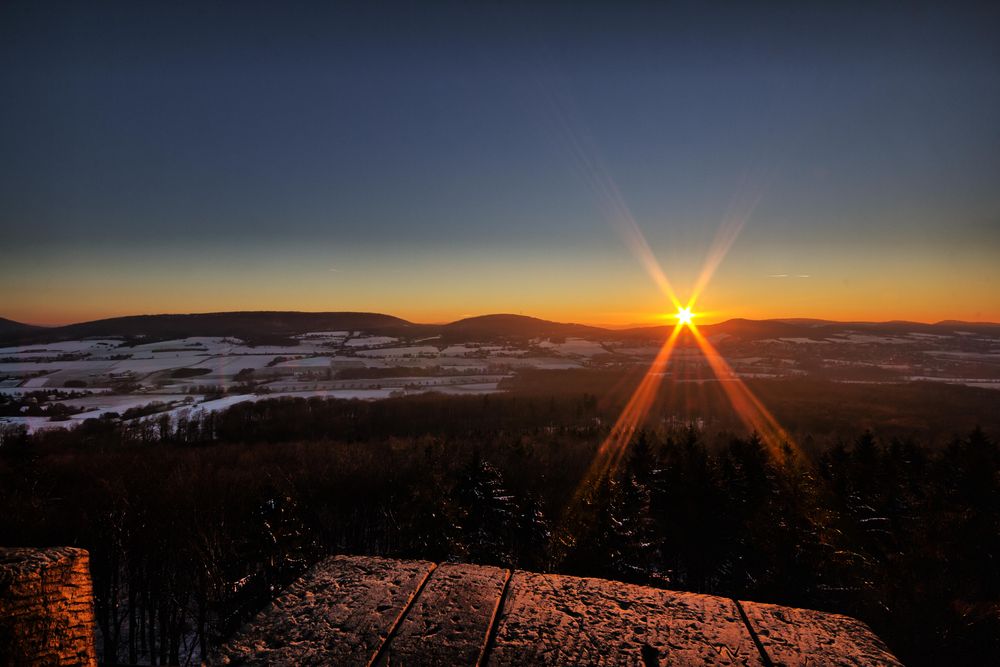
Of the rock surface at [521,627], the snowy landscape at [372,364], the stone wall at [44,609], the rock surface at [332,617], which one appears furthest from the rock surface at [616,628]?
the snowy landscape at [372,364]

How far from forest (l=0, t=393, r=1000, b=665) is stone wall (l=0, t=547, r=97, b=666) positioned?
37.2 ft

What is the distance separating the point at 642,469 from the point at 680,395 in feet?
284

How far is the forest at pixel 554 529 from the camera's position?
67.9 ft

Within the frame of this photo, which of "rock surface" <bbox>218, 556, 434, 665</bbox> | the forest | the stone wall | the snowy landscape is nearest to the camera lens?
A: "rock surface" <bbox>218, 556, 434, 665</bbox>

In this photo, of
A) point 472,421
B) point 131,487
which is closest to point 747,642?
point 131,487

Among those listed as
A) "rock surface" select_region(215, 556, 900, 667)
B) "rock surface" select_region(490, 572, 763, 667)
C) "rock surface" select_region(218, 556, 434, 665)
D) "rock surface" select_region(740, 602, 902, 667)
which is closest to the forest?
"rock surface" select_region(218, 556, 434, 665)

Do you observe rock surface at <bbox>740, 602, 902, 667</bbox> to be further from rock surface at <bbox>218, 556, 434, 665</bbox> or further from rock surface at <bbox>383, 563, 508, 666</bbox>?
rock surface at <bbox>218, 556, 434, 665</bbox>

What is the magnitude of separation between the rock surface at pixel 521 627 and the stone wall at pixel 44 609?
0.68 m

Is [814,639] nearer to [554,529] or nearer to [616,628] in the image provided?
[616,628]

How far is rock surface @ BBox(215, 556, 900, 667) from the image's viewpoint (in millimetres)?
1375

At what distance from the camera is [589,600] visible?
1.67 m

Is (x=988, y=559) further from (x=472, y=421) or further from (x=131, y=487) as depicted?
(x=472, y=421)

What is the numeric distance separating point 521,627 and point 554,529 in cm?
3603

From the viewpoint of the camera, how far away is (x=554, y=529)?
115ft
